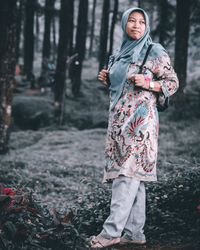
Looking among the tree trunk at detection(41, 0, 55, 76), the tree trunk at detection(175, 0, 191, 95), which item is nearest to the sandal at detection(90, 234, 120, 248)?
the tree trunk at detection(175, 0, 191, 95)

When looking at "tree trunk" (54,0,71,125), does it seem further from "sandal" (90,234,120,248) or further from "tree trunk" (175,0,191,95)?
"sandal" (90,234,120,248)

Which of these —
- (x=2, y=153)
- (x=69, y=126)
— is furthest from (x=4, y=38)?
(x=69, y=126)

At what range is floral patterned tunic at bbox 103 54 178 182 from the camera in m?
4.55

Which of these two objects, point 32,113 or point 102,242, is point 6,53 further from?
point 102,242

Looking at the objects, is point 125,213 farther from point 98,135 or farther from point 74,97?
point 74,97

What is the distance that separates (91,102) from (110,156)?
19.5m

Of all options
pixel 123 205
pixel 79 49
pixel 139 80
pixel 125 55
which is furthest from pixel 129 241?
pixel 79 49

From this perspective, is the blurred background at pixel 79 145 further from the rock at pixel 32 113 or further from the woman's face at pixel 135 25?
the woman's face at pixel 135 25

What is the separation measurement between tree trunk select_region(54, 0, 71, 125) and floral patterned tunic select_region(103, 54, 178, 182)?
42.1ft

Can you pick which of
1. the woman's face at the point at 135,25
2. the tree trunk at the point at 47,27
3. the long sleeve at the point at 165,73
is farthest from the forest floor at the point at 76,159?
the tree trunk at the point at 47,27

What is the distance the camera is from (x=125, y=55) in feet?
15.3

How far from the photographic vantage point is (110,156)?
469 cm

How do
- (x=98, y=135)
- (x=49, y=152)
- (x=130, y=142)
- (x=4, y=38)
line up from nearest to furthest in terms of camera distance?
(x=130, y=142), (x=4, y=38), (x=49, y=152), (x=98, y=135)

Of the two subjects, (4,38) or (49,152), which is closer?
(4,38)
